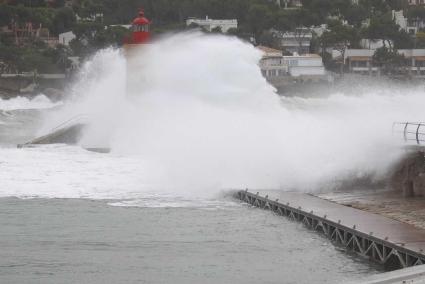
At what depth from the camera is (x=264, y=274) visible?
1761cm

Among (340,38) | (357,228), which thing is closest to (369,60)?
(340,38)

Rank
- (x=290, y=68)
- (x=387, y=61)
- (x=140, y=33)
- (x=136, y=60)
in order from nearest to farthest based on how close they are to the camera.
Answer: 1. (x=136, y=60)
2. (x=140, y=33)
3. (x=290, y=68)
4. (x=387, y=61)

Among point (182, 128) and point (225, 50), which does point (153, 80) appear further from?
point (182, 128)

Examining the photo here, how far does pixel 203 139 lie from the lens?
103 ft

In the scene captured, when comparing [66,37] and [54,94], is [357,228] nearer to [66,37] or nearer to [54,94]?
[54,94]

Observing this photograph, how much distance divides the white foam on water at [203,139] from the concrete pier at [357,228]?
2.37m

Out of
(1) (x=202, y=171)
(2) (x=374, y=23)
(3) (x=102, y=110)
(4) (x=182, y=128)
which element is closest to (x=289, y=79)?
(2) (x=374, y=23)

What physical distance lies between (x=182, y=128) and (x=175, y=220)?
12448 mm

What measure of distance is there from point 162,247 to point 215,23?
94976mm

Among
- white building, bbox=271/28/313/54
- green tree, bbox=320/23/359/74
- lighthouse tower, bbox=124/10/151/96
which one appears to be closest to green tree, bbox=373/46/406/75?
green tree, bbox=320/23/359/74

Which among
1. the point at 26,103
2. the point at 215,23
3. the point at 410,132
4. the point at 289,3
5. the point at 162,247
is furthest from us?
the point at 289,3

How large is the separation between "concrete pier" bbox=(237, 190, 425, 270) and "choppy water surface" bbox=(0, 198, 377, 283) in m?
0.31

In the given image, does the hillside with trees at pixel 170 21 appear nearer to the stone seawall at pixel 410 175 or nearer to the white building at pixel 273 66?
the white building at pixel 273 66

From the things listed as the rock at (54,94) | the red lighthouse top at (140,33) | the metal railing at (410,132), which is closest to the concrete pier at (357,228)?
the metal railing at (410,132)
